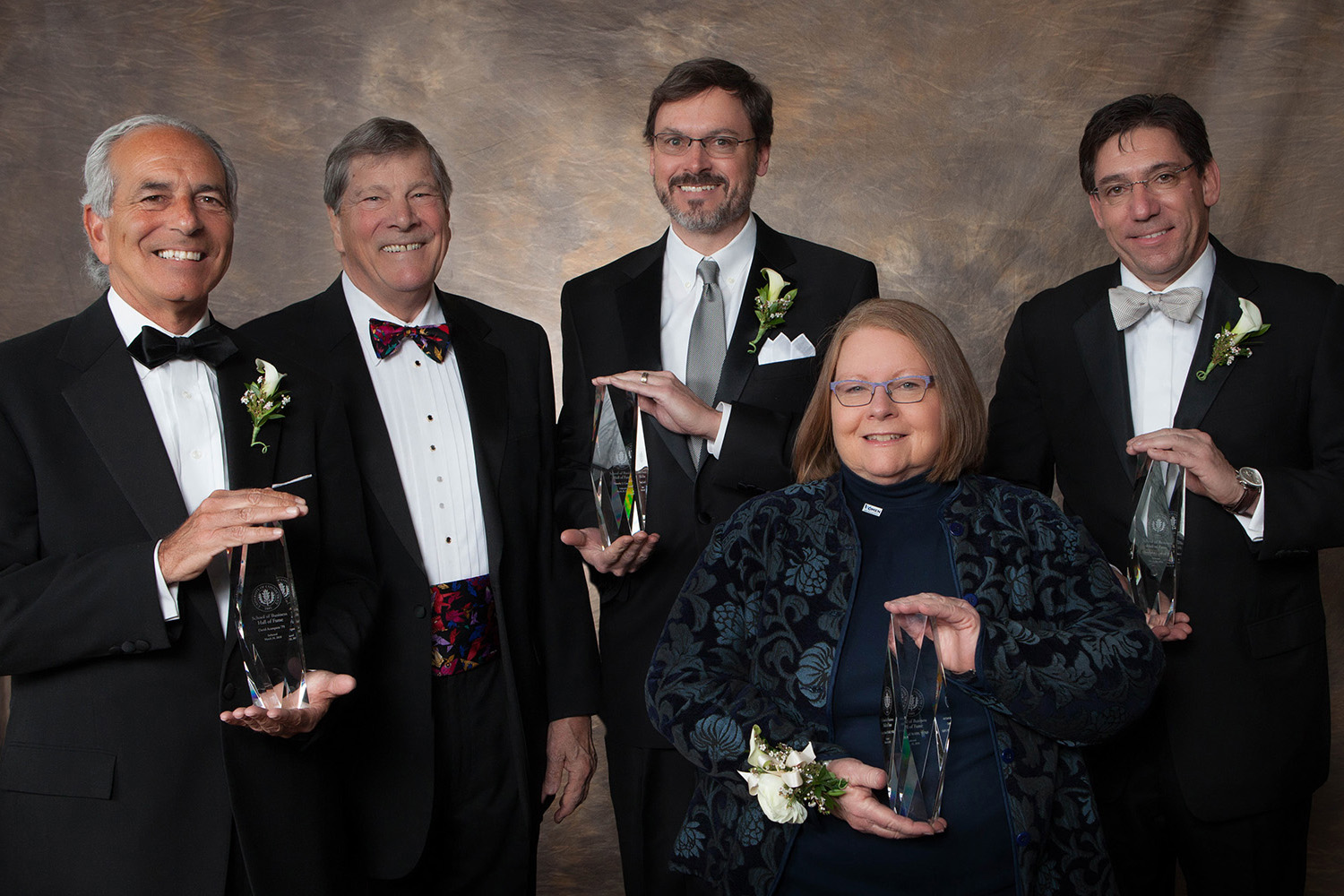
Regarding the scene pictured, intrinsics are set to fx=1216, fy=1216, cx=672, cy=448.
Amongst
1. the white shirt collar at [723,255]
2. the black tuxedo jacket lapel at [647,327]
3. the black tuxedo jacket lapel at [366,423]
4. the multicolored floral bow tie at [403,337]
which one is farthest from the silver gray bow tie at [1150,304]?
the black tuxedo jacket lapel at [366,423]

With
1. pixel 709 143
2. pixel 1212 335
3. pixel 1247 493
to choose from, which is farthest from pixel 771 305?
pixel 1247 493

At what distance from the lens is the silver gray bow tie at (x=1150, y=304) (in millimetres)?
2918

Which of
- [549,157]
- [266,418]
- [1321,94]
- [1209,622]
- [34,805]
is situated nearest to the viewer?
[34,805]

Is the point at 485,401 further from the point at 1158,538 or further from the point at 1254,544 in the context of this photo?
the point at 1254,544

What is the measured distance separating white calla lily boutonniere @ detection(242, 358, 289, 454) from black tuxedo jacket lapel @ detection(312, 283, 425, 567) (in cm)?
33

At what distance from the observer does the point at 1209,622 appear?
9.33 feet

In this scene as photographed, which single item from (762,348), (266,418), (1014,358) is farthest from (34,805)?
(1014,358)

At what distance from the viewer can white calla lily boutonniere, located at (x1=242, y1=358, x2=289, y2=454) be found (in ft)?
8.01

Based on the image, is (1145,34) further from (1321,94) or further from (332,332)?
(332,332)

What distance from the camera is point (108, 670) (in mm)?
2270

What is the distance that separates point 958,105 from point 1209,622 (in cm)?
250

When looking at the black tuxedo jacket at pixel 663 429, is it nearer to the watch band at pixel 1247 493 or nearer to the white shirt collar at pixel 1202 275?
the white shirt collar at pixel 1202 275

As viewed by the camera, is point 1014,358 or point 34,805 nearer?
point 34,805

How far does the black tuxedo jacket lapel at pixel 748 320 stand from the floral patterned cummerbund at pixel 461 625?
75cm
